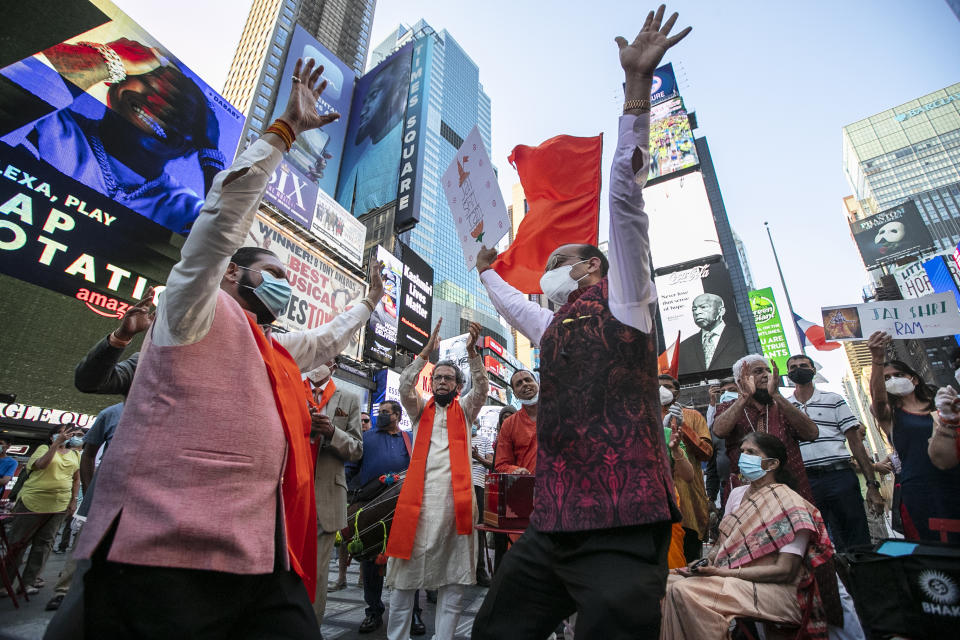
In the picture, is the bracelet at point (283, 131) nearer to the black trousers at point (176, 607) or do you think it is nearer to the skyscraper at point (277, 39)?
the black trousers at point (176, 607)

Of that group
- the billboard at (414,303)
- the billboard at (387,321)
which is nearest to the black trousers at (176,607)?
the billboard at (387,321)

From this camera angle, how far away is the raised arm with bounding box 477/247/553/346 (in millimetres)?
2045

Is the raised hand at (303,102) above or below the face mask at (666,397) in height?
above

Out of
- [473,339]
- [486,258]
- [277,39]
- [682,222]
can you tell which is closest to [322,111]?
[682,222]

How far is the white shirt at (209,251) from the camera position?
1.23 m

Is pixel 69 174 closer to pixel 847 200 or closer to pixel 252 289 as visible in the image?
pixel 252 289

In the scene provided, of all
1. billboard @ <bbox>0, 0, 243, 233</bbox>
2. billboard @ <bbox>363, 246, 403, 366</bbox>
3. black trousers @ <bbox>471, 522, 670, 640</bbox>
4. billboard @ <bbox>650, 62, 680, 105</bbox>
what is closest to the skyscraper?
billboard @ <bbox>0, 0, 243, 233</bbox>

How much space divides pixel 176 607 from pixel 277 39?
213 feet

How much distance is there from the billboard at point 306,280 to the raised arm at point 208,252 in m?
16.4

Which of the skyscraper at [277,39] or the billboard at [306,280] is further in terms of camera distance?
the skyscraper at [277,39]

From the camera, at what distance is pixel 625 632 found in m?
1.14

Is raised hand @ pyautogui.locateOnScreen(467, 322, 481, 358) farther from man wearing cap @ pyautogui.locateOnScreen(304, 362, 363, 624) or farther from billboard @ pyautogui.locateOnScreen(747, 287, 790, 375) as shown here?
billboard @ pyautogui.locateOnScreen(747, 287, 790, 375)

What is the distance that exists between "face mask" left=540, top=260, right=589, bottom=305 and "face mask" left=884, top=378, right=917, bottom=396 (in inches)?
124

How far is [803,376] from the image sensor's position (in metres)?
4.05
